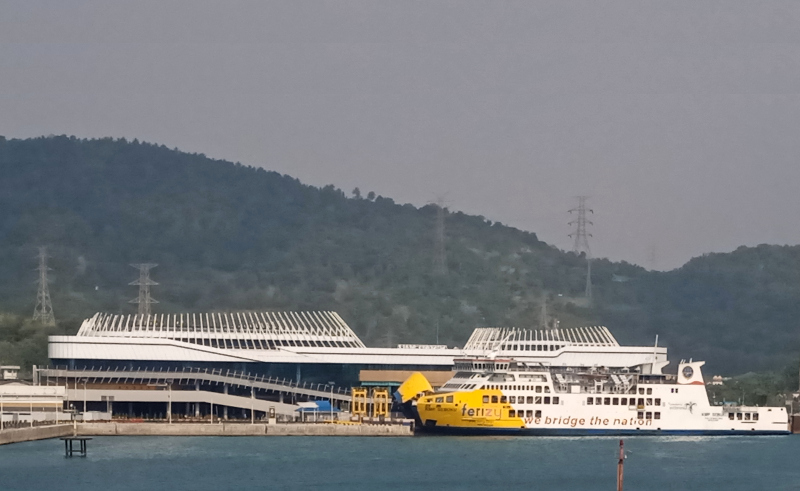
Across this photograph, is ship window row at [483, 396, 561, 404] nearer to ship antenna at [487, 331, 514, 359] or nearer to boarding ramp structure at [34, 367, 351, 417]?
ship antenna at [487, 331, 514, 359]

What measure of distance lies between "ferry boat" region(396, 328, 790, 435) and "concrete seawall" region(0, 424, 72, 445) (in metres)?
21.0

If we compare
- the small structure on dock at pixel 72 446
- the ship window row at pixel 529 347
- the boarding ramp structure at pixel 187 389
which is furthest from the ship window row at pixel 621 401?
the small structure on dock at pixel 72 446

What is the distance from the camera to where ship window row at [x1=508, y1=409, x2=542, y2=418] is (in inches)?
4161

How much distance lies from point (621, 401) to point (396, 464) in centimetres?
2442

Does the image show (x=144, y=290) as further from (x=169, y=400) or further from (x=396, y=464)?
(x=396, y=464)

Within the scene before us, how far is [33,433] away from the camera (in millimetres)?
99875

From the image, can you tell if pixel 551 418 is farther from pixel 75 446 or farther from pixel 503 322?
pixel 503 322

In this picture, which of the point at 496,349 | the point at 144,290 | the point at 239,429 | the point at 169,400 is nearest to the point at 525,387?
the point at 496,349

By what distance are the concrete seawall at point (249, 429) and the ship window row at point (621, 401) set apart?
11361mm

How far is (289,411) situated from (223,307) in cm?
6284

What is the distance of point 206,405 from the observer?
11562 cm

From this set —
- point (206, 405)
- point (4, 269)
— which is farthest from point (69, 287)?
point (206, 405)

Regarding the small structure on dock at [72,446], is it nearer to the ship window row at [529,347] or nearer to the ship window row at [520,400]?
the ship window row at [520,400]

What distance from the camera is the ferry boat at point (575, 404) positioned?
344 feet
